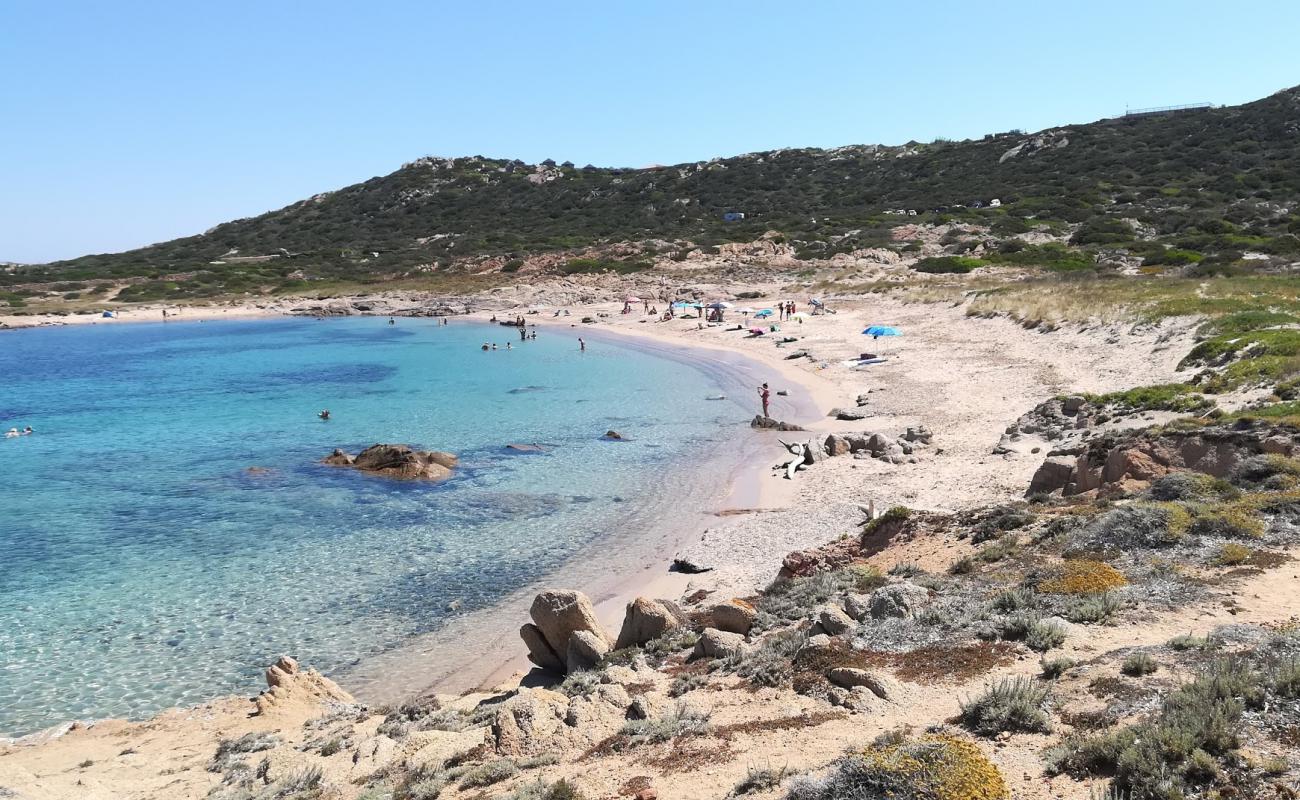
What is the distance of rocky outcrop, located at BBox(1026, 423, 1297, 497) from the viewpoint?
46.0ft

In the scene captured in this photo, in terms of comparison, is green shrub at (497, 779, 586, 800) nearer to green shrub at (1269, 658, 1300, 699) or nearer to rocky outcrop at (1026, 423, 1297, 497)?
green shrub at (1269, 658, 1300, 699)

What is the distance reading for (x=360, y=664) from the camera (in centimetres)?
1380

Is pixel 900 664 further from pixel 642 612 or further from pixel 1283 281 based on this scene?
pixel 1283 281

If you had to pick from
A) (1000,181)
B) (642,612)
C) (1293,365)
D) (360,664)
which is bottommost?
(360,664)

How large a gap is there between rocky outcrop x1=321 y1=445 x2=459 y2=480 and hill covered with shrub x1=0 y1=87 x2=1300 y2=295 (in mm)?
44314

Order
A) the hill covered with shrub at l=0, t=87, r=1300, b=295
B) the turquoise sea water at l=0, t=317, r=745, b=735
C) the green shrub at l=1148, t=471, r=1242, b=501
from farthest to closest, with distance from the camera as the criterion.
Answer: the hill covered with shrub at l=0, t=87, r=1300, b=295
the turquoise sea water at l=0, t=317, r=745, b=735
the green shrub at l=1148, t=471, r=1242, b=501

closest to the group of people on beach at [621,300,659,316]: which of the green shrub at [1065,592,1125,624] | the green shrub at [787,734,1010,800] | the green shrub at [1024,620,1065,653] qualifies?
the green shrub at [1065,592,1125,624]

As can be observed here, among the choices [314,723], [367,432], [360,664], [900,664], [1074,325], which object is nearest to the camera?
[900,664]

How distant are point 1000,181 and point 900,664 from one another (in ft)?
350

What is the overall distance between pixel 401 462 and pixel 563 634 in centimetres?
1510

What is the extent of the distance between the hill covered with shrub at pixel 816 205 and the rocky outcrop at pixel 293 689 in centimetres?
5083

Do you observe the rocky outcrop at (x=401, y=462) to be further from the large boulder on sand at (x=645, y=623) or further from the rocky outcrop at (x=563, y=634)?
the large boulder on sand at (x=645, y=623)

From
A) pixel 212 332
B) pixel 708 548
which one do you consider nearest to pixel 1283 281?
pixel 708 548

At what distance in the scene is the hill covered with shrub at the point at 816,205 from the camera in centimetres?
7494
